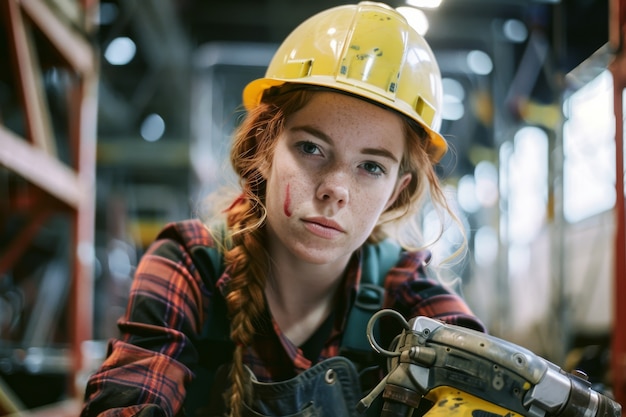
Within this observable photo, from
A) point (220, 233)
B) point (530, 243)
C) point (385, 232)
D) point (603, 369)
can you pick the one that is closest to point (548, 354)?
point (603, 369)

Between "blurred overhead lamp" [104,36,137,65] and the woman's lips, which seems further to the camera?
→ "blurred overhead lamp" [104,36,137,65]

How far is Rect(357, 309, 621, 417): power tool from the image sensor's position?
1363mm

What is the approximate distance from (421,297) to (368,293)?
17 cm

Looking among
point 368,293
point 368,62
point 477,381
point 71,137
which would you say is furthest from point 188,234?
point 71,137

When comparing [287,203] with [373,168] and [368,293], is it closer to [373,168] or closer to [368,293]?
[373,168]

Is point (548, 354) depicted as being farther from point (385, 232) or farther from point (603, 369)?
point (385, 232)

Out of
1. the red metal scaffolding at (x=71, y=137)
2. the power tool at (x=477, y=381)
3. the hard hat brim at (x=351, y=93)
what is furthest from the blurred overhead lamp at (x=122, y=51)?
the power tool at (x=477, y=381)

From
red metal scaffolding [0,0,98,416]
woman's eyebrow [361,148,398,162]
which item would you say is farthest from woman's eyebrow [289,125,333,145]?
red metal scaffolding [0,0,98,416]

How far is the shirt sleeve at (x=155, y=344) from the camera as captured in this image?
67.1 inches

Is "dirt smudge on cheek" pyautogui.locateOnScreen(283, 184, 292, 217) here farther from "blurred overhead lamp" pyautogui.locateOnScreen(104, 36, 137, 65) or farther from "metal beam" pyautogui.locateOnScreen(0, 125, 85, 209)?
"blurred overhead lamp" pyautogui.locateOnScreen(104, 36, 137, 65)

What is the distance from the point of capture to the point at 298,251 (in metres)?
1.83

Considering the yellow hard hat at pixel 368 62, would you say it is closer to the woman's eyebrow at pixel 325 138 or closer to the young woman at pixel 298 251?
the young woman at pixel 298 251

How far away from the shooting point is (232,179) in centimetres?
223

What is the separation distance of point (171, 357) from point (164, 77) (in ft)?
30.7
